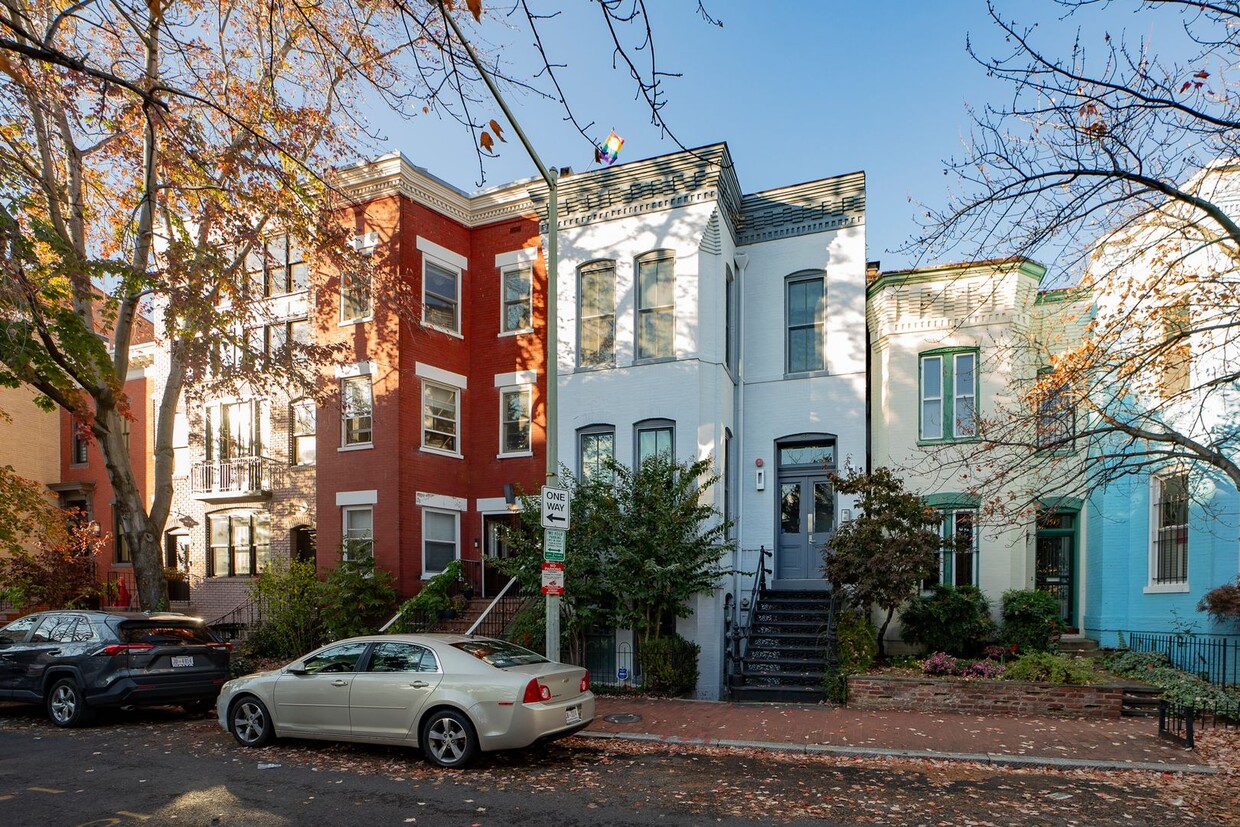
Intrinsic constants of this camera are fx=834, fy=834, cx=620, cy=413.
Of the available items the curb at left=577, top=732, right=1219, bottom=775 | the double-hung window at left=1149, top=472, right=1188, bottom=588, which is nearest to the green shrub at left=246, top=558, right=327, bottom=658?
the curb at left=577, top=732, right=1219, bottom=775

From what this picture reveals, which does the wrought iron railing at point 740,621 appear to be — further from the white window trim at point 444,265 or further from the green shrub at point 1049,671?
the white window trim at point 444,265

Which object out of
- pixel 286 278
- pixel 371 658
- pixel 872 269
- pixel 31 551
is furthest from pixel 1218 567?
pixel 31 551

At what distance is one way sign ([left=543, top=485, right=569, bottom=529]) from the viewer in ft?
36.1

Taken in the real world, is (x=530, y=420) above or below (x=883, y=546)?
above

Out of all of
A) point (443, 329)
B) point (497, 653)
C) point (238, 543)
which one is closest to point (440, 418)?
point (443, 329)

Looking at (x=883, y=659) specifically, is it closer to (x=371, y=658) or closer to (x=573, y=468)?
(x=573, y=468)

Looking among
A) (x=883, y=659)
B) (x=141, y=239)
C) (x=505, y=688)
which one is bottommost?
(x=883, y=659)

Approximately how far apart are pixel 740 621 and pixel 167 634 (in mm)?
9922

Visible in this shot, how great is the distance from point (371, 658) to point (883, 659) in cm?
910

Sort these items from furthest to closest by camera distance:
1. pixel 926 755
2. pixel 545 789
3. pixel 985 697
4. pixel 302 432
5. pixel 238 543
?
pixel 238 543, pixel 302 432, pixel 985 697, pixel 926 755, pixel 545 789

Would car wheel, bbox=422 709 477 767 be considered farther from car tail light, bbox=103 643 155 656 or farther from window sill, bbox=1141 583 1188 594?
window sill, bbox=1141 583 1188 594

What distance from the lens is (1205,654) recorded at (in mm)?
13914

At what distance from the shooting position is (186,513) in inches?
881

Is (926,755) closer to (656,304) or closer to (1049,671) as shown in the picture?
(1049,671)
